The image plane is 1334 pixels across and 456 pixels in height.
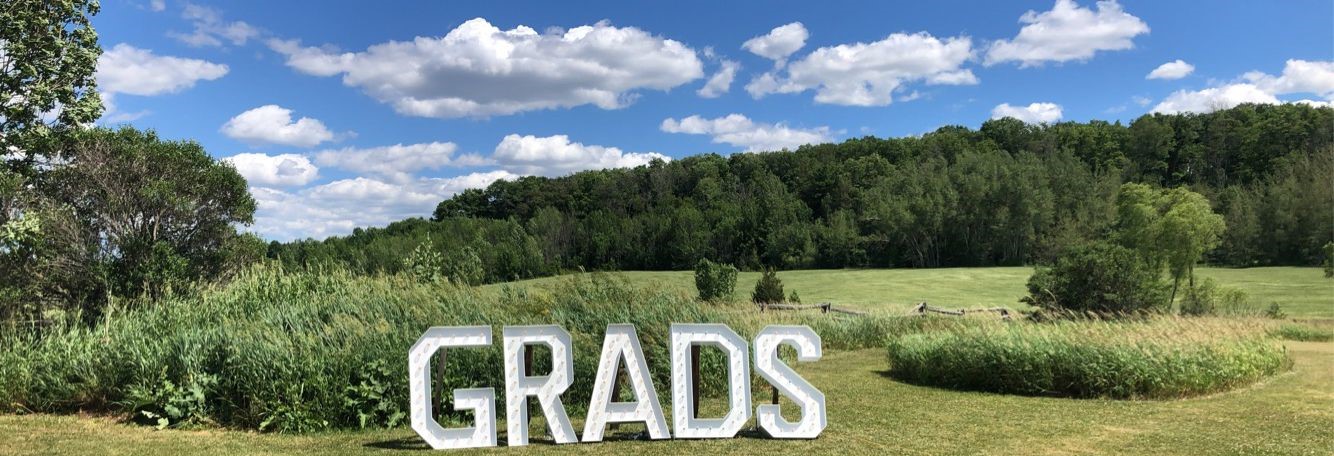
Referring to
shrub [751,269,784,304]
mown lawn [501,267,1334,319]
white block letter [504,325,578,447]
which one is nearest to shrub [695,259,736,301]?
shrub [751,269,784,304]

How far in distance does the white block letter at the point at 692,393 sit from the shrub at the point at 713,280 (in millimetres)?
20574

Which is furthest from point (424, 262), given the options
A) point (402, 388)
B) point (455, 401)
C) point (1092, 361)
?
point (1092, 361)

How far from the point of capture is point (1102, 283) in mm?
19688

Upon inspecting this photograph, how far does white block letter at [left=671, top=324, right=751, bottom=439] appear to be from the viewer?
7.83 m

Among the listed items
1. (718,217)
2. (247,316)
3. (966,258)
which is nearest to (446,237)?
(718,217)

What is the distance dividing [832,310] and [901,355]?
1173 cm

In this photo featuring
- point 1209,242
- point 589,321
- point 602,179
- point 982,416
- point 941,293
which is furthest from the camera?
point 602,179

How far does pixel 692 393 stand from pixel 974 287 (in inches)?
1668

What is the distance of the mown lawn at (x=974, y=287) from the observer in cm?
3484

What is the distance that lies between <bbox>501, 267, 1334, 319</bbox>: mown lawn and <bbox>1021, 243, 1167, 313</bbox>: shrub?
1103 centimetres

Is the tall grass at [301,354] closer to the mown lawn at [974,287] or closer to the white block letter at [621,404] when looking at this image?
the white block letter at [621,404]

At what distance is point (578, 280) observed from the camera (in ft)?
40.5

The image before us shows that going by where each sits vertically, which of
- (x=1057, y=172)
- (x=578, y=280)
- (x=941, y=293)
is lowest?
(x=941, y=293)

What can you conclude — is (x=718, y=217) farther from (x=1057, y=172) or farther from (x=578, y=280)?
(x=578, y=280)
